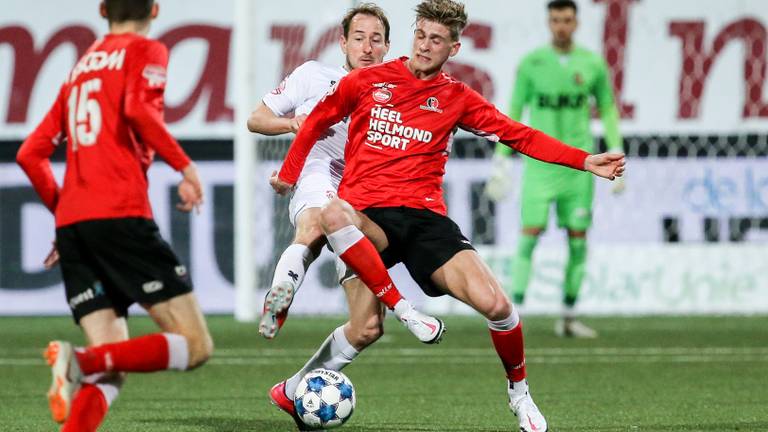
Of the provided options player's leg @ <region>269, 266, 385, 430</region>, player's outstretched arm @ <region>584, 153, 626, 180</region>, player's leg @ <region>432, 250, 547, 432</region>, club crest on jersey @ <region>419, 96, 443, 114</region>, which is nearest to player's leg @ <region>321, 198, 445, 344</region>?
player's leg @ <region>432, 250, 547, 432</region>

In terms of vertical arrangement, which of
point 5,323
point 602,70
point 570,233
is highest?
point 602,70

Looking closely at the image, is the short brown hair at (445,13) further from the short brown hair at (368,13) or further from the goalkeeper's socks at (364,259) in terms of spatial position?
the goalkeeper's socks at (364,259)

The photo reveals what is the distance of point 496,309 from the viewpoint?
566cm

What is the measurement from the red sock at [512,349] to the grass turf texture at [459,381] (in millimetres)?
308

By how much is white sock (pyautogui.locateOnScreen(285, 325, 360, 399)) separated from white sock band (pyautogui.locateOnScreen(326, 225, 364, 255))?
1.70 ft

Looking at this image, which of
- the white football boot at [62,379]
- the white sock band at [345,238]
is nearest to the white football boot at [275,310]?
the white sock band at [345,238]

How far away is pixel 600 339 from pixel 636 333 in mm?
657

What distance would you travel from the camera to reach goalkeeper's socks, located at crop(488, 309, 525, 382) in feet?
19.0

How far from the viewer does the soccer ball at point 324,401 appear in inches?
223

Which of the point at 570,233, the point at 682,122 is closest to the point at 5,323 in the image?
the point at 570,233

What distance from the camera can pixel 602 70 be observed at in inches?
428

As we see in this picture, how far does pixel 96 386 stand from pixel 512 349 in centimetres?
183

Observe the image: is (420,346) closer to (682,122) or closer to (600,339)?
(600,339)

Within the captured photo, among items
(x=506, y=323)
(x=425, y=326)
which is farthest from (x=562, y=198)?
(x=425, y=326)
